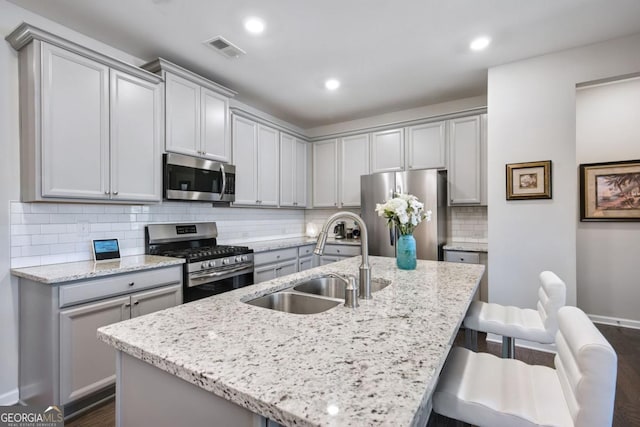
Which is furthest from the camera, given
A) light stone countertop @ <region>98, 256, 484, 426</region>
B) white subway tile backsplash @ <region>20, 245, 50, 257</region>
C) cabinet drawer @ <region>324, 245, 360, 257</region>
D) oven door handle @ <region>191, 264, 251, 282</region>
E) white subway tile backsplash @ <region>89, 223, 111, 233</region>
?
cabinet drawer @ <region>324, 245, 360, 257</region>

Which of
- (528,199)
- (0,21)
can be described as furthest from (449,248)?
(0,21)

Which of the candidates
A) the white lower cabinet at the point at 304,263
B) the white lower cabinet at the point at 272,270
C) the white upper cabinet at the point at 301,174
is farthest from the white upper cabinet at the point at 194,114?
the white lower cabinet at the point at 304,263

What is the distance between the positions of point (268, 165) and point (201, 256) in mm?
1735

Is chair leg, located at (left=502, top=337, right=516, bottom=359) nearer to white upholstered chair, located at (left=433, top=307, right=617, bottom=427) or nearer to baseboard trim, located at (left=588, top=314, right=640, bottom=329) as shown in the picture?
white upholstered chair, located at (left=433, top=307, right=617, bottom=427)

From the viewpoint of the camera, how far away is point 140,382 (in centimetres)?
90

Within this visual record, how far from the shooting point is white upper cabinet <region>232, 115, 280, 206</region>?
139 inches

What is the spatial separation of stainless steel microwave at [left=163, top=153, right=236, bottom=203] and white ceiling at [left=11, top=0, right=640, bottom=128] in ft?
3.05

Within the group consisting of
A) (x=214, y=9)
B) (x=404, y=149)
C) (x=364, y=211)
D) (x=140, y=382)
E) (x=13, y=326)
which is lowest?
(x=13, y=326)

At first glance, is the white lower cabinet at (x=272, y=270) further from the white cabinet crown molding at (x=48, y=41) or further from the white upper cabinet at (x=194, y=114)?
the white cabinet crown molding at (x=48, y=41)

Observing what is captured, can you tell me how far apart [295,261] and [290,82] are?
2.14 m

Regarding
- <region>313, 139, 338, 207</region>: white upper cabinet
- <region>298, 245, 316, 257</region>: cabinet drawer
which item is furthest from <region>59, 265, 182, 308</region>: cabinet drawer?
<region>313, 139, 338, 207</region>: white upper cabinet

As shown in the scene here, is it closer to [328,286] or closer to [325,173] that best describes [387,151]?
[325,173]

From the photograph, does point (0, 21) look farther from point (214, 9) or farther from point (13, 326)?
point (13, 326)

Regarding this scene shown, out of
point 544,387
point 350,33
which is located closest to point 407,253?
point 544,387
